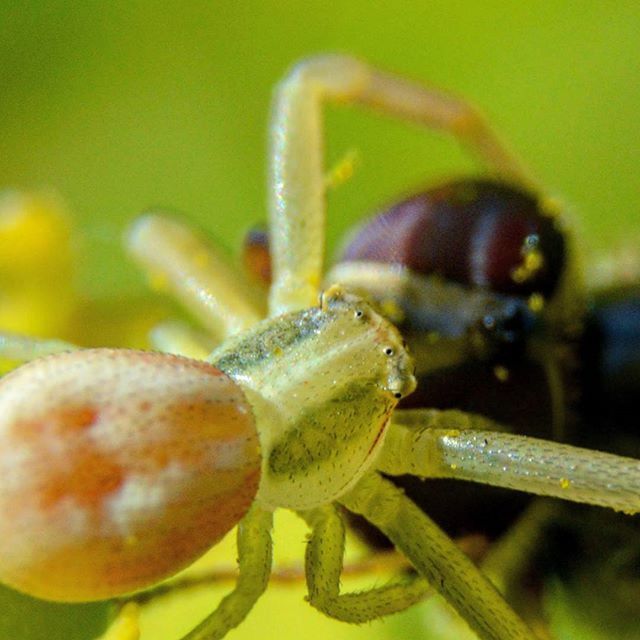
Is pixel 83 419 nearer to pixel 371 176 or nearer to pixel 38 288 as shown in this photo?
pixel 38 288

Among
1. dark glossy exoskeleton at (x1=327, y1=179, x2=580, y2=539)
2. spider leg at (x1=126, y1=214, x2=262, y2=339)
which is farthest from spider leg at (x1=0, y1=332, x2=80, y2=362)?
dark glossy exoskeleton at (x1=327, y1=179, x2=580, y2=539)

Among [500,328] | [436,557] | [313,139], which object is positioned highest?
[313,139]

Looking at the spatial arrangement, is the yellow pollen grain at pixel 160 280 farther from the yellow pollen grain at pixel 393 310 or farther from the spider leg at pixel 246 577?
the spider leg at pixel 246 577

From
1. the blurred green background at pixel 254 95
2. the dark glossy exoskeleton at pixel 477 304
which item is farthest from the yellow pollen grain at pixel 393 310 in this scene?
the blurred green background at pixel 254 95

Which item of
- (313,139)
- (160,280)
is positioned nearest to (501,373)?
(313,139)

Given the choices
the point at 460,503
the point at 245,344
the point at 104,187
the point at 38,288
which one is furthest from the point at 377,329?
the point at 104,187

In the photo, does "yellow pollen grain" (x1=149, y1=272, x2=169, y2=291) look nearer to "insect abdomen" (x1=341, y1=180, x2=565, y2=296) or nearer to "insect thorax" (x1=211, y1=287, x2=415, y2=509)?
"insect abdomen" (x1=341, y1=180, x2=565, y2=296)

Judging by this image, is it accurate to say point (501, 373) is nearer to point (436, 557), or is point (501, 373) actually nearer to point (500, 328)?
point (500, 328)
